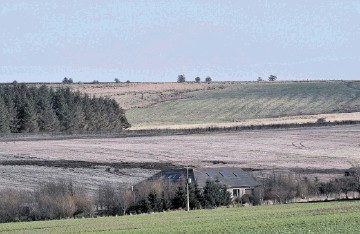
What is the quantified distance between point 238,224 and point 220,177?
1298 inches

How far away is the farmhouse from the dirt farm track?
10.7 feet

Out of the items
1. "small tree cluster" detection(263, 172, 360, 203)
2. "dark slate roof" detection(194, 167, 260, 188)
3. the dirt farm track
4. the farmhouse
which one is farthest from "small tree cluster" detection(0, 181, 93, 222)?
"small tree cluster" detection(263, 172, 360, 203)

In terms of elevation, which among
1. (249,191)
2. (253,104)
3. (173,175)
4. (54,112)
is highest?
(54,112)

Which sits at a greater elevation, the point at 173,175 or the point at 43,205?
the point at 173,175

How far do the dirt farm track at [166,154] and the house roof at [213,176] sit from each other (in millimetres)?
3121

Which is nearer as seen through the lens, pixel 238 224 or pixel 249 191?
pixel 238 224

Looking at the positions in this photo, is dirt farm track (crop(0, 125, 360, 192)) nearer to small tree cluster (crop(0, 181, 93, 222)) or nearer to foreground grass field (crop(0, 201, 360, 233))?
small tree cluster (crop(0, 181, 93, 222))

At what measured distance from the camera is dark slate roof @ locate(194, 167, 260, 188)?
78625mm

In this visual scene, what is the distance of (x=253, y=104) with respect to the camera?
150m

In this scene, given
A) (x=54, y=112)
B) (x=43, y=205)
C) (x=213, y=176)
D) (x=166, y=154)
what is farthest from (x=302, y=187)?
(x=54, y=112)

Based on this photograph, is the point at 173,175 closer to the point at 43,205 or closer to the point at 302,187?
the point at 302,187

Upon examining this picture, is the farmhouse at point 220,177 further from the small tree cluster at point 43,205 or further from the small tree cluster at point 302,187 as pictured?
the small tree cluster at point 43,205

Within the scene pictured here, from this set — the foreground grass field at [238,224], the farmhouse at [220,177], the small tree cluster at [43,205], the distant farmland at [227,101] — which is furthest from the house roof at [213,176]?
the distant farmland at [227,101]

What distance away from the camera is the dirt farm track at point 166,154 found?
8506cm
